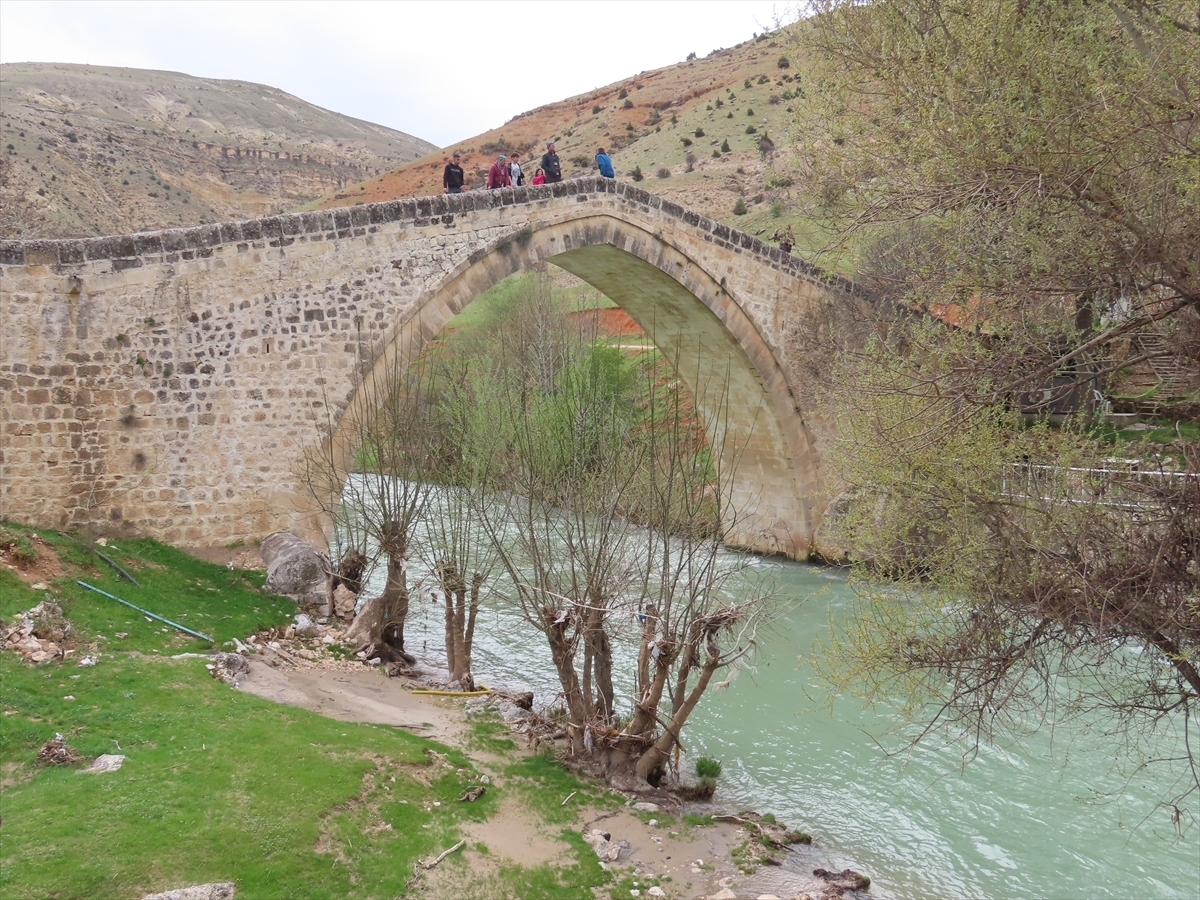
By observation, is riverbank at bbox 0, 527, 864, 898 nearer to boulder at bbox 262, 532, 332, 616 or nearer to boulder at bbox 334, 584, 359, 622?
boulder at bbox 262, 532, 332, 616

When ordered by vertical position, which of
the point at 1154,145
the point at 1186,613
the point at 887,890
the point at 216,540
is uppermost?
the point at 1154,145

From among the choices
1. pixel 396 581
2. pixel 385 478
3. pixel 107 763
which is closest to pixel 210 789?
pixel 107 763

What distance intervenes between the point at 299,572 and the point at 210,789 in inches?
183

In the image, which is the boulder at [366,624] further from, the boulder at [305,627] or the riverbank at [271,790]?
the riverbank at [271,790]

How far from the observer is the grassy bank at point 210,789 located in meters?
4.66

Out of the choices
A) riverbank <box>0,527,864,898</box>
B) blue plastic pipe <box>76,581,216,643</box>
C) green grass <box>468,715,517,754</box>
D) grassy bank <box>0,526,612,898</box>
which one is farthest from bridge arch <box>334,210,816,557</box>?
grassy bank <box>0,526,612,898</box>

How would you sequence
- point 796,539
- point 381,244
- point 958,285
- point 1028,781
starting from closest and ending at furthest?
1. point 958,285
2. point 1028,781
3. point 381,244
4. point 796,539

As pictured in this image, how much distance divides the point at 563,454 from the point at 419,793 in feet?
9.85

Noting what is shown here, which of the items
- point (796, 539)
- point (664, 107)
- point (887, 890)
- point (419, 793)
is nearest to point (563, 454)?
point (419, 793)

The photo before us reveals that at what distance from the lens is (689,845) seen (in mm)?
6117

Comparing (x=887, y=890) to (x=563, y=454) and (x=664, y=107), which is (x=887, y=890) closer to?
(x=563, y=454)

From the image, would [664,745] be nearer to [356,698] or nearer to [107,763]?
[356,698]

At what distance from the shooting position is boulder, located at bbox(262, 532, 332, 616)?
971cm

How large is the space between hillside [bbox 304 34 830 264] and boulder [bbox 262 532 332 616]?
14.5 metres
